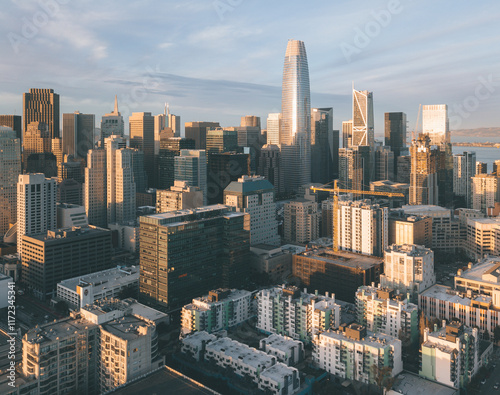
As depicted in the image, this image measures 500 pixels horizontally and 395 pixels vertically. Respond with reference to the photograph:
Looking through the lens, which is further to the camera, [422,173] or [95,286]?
[422,173]

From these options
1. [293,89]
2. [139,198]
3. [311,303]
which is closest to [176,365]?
[311,303]

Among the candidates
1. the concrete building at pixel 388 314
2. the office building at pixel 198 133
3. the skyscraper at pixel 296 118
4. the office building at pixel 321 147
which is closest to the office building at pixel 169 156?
the office building at pixel 198 133

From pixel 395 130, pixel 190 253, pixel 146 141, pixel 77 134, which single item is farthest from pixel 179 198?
pixel 395 130

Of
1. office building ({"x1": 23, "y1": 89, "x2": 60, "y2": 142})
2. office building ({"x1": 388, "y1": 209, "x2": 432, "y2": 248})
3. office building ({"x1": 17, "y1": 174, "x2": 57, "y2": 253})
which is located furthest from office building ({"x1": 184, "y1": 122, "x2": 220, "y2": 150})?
office building ({"x1": 388, "y1": 209, "x2": 432, "y2": 248})

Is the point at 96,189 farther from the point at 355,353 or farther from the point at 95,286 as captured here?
the point at 355,353

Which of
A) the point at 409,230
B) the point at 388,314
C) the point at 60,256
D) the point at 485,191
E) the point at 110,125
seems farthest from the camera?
the point at 110,125

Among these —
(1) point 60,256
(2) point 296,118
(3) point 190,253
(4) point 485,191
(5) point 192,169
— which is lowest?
(1) point 60,256

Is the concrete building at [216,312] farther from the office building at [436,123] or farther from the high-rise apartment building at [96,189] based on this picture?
the office building at [436,123]
